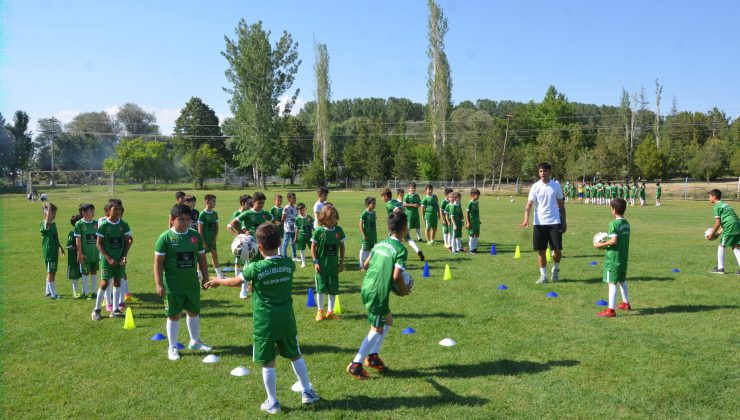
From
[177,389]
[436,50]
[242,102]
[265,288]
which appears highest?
[436,50]

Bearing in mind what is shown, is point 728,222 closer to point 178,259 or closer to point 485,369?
point 485,369

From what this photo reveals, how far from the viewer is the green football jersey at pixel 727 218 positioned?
40.6ft

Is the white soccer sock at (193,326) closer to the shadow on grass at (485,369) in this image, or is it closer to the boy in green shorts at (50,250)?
the shadow on grass at (485,369)

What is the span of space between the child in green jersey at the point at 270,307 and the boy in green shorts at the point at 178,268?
6.00ft

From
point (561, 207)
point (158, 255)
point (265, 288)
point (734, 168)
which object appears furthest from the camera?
point (734, 168)

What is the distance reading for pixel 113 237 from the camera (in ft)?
29.8

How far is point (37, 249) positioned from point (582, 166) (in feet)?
184

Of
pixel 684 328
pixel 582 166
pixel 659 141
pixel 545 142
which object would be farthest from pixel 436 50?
pixel 684 328

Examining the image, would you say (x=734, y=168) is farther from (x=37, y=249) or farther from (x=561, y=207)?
(x=37, y=249)

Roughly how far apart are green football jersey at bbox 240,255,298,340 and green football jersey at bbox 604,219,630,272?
627 cm

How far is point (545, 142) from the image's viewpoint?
2532 inches

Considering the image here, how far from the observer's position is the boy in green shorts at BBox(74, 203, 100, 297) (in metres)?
9.80

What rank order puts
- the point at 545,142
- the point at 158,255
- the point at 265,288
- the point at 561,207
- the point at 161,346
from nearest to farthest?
the point at 265,288 < the point at 158,255 < the point at 161,346 < the point at 561,207 < the point at 545,142

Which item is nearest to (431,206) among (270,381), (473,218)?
(473,218)
